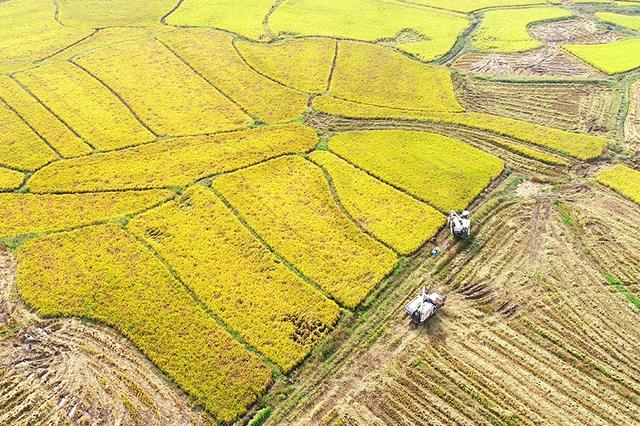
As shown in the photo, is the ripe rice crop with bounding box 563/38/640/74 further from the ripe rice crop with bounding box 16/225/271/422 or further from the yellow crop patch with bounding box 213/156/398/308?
the ripe rice crop with bounding box 16/225/271/422

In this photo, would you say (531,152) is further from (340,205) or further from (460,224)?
(340,205)

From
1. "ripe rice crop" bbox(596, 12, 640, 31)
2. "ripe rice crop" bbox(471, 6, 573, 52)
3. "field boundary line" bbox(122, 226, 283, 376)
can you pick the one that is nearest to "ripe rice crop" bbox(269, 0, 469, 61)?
"ripe rice crop" bbox(471, 6, 573, 52)

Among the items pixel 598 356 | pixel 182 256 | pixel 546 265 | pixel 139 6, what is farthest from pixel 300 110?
pixel 139 6

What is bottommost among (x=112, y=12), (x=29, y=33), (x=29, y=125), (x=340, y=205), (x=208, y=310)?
(x=29, y=33)

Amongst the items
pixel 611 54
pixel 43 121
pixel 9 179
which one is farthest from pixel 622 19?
pixel 9 179

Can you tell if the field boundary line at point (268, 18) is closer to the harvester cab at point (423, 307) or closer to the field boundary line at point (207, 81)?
the field boundary line at point (207, 81)

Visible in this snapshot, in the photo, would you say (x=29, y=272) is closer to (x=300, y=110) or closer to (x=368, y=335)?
(x=368, y=335)

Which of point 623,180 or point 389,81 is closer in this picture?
point 623,180
